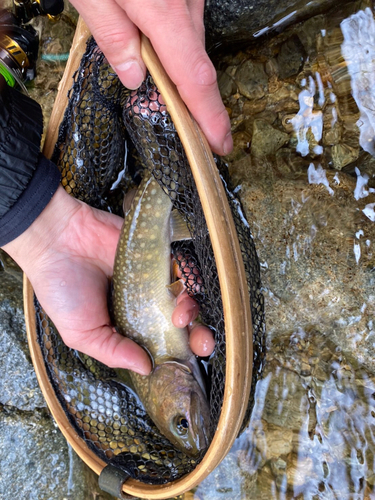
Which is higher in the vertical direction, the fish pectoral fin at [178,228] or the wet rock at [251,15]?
the wet rock at [251,15]

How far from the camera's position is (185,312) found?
191 centimetres

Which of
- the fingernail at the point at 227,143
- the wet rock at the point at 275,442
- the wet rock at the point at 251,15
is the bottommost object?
the wet rock at the point at 275,442

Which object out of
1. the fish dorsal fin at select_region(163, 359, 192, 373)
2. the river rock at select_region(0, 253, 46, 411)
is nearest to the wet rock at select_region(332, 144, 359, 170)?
the fish dorsal fin at select_region(163, 359, 192, 373)

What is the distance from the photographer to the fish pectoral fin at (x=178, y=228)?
192cm

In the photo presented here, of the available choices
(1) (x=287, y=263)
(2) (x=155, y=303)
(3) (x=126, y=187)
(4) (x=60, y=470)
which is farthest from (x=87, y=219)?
(4) (x=60, y=470)

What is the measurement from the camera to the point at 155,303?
202 centimetres

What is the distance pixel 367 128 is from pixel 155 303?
1.31 metres

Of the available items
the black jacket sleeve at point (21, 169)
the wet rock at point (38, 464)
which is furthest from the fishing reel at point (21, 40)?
the wet rock at point (38, 464)

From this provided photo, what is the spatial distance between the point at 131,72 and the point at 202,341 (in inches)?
47.8

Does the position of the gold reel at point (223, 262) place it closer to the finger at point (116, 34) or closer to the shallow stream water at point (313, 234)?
the finger at point (116, 34)

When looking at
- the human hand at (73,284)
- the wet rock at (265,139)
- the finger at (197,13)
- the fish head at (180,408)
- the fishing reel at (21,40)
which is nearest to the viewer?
the finger at (197,13)

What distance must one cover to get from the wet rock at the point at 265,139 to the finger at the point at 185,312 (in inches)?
33.1

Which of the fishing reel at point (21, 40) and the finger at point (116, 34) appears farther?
the fishing reel at point (21, 40)

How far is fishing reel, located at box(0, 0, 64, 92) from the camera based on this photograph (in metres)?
2.32
